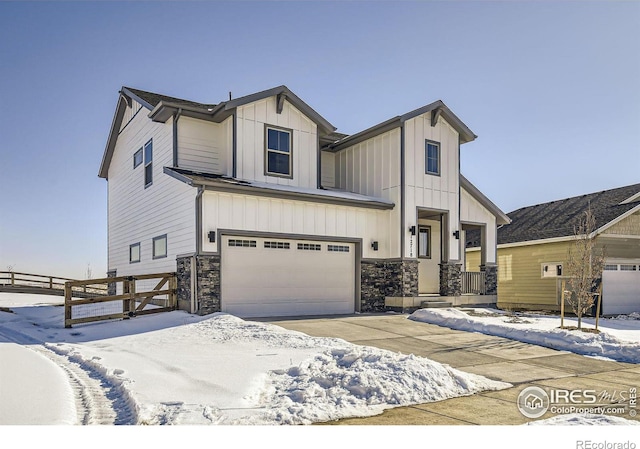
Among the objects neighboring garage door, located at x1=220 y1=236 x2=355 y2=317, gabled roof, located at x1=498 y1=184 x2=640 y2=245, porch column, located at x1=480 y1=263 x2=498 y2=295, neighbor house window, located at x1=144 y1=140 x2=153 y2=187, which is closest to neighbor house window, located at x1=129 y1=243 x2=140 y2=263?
neighbor house window, located at x1=144 y1=140 x2=153 y2=187

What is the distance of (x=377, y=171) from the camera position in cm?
1747

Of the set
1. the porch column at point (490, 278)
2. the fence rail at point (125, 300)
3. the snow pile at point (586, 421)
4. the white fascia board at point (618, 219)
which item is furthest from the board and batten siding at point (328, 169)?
the snow pile at point (586, 421)

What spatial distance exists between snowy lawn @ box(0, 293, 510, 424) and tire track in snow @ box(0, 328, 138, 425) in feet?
0.09

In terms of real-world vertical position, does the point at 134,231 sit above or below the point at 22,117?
below

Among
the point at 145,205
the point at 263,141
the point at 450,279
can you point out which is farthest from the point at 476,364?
the point at 145,205

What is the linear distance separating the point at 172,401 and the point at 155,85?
51.8 feet

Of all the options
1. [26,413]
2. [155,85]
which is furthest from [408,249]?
[26,413]

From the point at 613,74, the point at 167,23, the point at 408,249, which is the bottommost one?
the point at 408,249

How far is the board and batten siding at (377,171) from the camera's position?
655 inches

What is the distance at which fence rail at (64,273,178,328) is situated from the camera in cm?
1295

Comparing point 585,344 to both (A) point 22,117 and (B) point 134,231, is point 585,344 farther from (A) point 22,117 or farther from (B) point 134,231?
(B) point 134,231

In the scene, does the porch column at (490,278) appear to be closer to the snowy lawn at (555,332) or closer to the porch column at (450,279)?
the porch column at (450,279)
